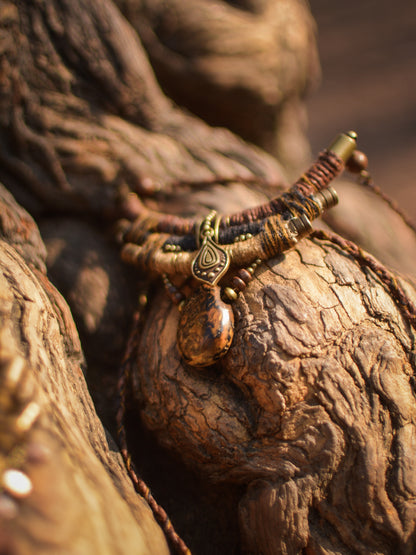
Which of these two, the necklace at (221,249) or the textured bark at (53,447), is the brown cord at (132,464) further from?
the necklace at (221,249)

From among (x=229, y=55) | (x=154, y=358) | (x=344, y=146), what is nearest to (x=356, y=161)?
(x=344, y=146)

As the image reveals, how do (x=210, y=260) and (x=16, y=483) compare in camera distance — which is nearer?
(x=16, y=483)

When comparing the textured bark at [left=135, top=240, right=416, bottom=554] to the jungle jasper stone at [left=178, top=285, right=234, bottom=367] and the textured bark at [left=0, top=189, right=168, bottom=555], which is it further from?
the textured bark at [left=0, top=189, right=168, bottom=555]

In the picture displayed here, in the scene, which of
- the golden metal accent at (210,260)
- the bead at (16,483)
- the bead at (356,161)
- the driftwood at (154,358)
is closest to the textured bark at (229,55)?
the driftwood at (154,358)

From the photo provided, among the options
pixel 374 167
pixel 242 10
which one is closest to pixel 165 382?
pixel 242 10

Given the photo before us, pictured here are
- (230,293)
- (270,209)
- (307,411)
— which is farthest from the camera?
(270,209)

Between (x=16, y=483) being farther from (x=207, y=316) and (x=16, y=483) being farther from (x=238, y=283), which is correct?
(x=238, y=283)

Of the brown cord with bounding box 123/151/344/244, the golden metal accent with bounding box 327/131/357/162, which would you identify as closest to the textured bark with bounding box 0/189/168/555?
the brown cord with bounding box 123/151/344/244
